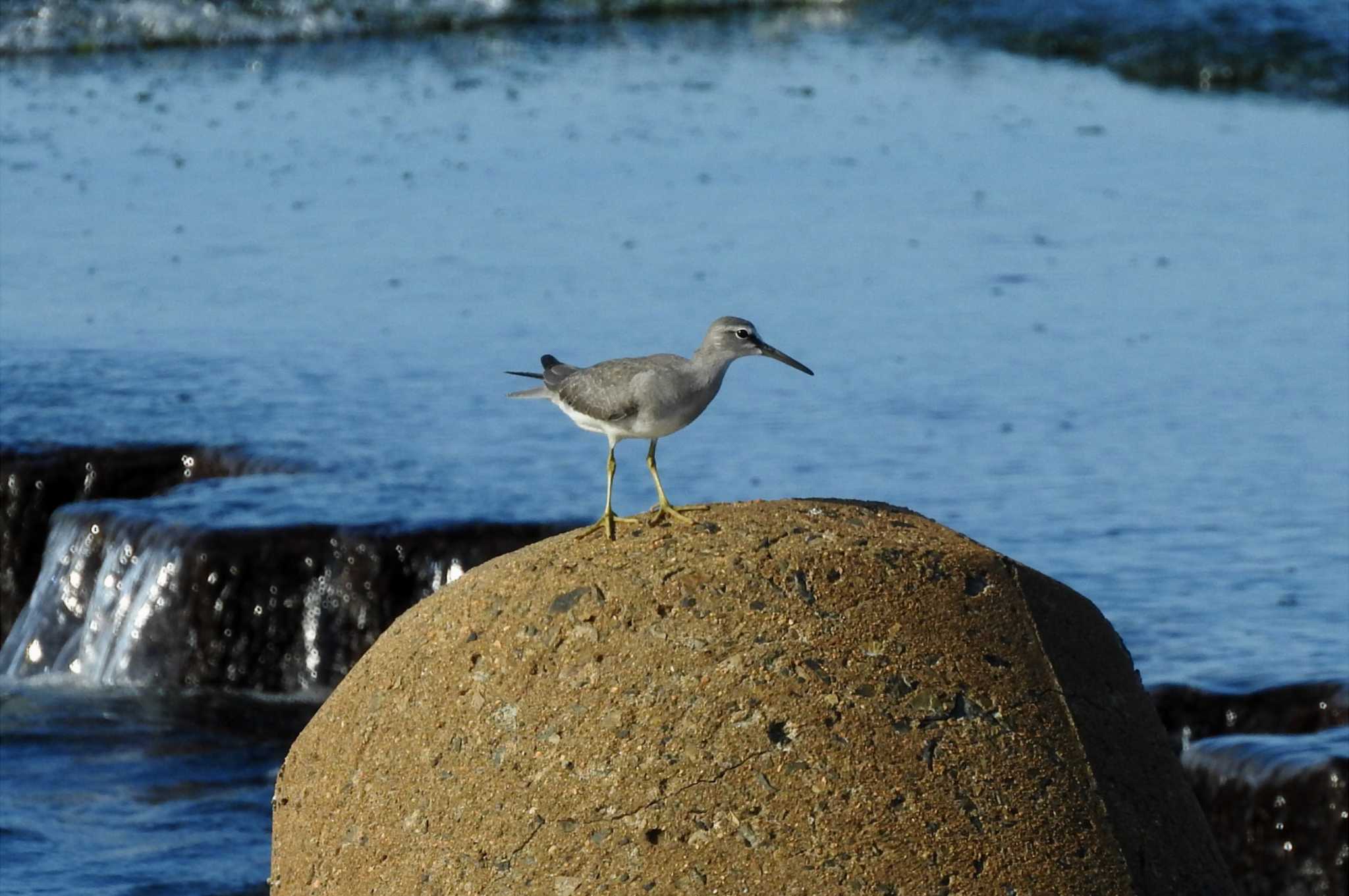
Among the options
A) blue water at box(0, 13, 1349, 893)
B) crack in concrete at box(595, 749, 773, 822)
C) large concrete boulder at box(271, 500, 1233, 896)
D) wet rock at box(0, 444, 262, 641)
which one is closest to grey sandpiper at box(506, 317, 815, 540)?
large concrete boulder at box(271, 500, 1233, 896)

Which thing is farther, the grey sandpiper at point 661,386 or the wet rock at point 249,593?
the wet rock at point 249,593

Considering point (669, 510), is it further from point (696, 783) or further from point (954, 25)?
point (954, 25)

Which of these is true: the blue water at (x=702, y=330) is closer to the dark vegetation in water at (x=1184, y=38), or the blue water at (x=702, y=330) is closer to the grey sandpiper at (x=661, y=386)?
the dark vegetation in water at (x=1184, y=38)

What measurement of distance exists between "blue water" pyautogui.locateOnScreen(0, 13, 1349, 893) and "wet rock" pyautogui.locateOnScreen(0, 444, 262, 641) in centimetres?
21

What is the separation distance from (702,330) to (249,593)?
3805 mm

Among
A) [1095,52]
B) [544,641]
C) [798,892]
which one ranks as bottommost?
[1095,52]

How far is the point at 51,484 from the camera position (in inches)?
437

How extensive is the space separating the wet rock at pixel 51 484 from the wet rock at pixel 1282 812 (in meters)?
5.46

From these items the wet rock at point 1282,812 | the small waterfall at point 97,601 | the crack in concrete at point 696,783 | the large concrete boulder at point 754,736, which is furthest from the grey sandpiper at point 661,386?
the small waterfall at point 97,601

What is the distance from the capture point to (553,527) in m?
9.83

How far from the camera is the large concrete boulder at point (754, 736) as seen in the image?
4137 millimetres

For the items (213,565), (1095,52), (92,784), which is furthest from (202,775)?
(1095,52)

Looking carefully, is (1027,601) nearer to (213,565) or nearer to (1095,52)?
(213,565)

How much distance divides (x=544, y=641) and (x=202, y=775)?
5.17 metres
